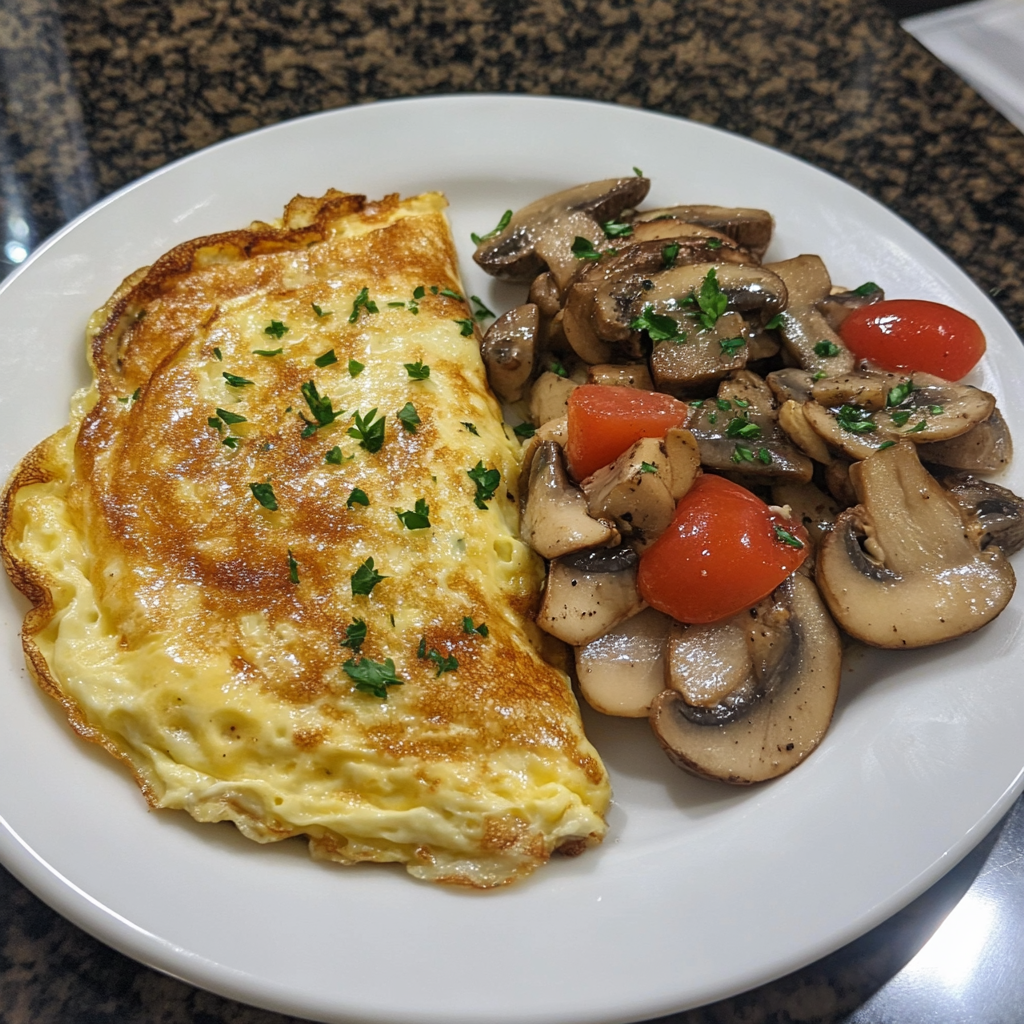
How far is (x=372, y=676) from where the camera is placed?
2.10m

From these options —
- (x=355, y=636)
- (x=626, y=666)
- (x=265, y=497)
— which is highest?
(x=265, y=497)

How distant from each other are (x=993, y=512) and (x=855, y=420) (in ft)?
1.55

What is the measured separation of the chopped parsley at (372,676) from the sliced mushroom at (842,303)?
6.32 ft

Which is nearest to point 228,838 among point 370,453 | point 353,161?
point 370,453

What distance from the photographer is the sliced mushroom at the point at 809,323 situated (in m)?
2.75

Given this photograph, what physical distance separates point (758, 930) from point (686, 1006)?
0.23 meters

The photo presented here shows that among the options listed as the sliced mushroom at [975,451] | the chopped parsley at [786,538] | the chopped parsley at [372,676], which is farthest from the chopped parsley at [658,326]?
the chopped parsley at [372,676]

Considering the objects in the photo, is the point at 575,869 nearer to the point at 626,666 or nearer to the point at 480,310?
the point at 626,666

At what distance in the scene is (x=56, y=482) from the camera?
2.50 meters

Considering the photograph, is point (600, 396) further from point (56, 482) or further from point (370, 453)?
point (56, 482)

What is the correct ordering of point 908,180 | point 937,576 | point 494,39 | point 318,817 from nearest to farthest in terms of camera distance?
point 318,817 < point 937,576 < point 908,180 < point 494,39

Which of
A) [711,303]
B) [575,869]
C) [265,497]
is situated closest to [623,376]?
[711,303]

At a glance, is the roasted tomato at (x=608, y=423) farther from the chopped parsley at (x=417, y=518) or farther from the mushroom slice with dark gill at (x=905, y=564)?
the mushroom slice with dark gill at (x=905, y=564)

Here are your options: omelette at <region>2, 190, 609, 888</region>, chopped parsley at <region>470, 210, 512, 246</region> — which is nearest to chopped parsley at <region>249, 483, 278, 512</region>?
omelette at <region>2, 190, 609, 888</region>
